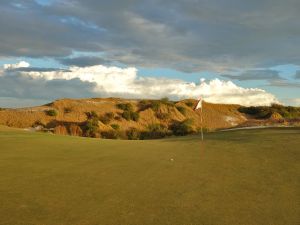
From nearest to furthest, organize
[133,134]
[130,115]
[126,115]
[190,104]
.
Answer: [133,134] → [126,115] → [130,115] → [190,104]

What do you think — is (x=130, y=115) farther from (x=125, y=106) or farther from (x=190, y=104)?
(x=190, y=104)

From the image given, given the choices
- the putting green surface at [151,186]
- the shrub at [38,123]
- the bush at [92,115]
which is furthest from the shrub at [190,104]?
the putting green surface at [151,186]

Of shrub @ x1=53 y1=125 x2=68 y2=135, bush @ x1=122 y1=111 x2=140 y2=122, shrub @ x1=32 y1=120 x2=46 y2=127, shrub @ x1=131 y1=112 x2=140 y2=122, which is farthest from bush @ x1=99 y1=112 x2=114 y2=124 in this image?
shrub @ x1=32 y1=120 x2=46 y2=127

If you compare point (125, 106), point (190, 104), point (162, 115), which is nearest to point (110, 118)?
point (125, 106)

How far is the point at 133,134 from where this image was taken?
55.2 meters

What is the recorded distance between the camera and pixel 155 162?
40.5 feet

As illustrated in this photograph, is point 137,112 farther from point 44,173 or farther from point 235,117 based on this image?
point 44,173

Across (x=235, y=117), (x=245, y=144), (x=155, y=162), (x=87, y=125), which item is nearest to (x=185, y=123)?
(x=87, y=125)

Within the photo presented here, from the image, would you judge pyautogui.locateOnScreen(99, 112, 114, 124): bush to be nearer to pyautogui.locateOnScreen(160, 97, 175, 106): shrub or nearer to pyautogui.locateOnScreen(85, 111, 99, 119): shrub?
pyautogui.locateOnScreen(85, 111, 99, 119): shrub

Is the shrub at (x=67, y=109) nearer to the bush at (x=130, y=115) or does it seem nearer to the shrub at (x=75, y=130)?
the shrub at (x=75, y=130)

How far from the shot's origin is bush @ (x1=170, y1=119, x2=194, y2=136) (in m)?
58.0

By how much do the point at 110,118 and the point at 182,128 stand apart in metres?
10.4

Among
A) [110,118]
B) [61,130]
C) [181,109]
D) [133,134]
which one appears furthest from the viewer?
[181,109]

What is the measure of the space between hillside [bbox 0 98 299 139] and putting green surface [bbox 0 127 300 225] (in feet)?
122
